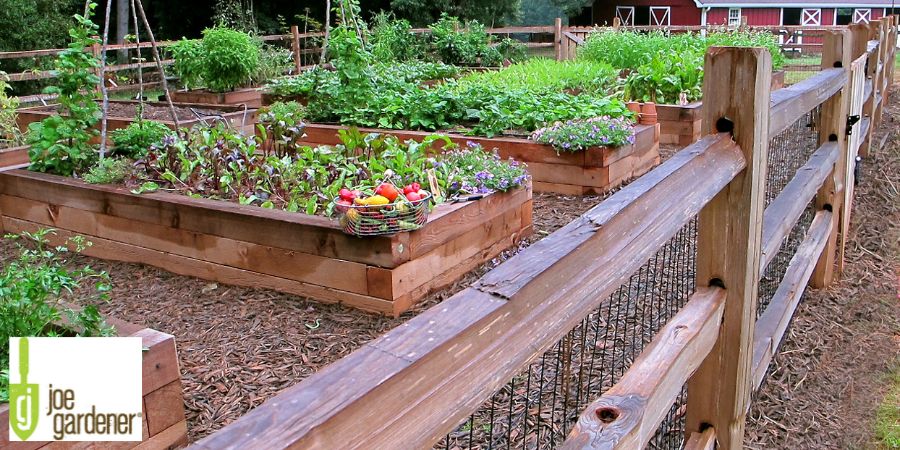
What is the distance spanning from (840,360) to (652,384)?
2967mm

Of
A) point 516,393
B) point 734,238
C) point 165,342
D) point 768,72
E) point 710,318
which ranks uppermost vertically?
point 768,72

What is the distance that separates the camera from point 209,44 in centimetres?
1163

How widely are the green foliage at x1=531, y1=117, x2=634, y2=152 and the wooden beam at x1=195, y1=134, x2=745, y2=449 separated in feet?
15.5

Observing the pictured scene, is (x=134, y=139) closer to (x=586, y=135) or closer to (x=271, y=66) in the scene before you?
(x=586, y=135)

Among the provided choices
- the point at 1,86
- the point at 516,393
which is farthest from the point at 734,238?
the point at 1,86

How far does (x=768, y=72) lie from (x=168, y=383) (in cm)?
242

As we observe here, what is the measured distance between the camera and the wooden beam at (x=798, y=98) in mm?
3092

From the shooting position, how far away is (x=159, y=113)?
10.6 m

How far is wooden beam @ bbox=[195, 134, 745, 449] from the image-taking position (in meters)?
0.94

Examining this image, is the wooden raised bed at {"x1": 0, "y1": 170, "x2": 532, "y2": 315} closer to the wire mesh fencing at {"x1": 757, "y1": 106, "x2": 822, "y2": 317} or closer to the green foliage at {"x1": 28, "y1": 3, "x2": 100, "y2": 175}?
the green foliage at {"x1": 28, "y1": 3, "x2": 100, "y2": 175}

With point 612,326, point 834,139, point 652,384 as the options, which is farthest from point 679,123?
point 652,384

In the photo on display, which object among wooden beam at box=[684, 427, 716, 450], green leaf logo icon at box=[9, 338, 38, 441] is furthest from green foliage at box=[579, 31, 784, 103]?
green leaf logo icon at box=[9, 338, 38, 441]

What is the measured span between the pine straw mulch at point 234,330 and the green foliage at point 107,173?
63 cm

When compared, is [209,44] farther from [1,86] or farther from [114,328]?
[114,328]
